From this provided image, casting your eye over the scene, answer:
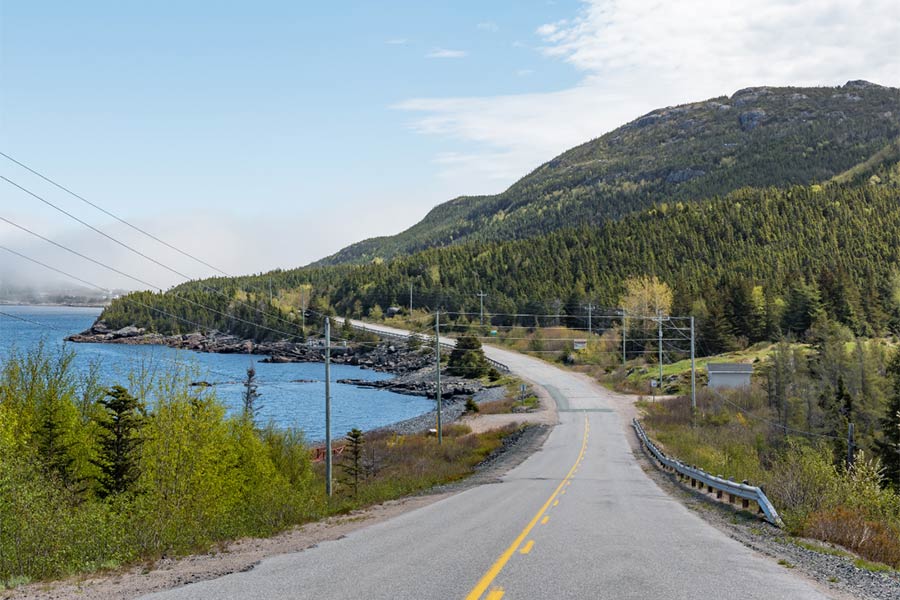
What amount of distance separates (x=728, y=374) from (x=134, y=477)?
68710mm

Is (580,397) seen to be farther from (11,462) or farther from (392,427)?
(11,462)

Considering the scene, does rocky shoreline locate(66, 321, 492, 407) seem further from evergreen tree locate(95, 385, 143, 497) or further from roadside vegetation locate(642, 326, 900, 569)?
evergreen tree locate(95, 385, 143, 497)

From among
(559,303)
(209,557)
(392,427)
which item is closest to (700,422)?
(392,427)

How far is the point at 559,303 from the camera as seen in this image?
15538 centimetres

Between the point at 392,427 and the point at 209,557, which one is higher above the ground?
the point at 209,557

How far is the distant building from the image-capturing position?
79.9 m

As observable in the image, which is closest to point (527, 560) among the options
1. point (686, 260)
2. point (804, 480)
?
point (804, 480)

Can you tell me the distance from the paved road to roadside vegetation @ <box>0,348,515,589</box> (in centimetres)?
348

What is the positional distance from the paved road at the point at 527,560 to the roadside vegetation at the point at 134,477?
3.48 m

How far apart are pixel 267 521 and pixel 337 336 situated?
156 meters

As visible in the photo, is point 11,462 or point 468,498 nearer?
point 11,462

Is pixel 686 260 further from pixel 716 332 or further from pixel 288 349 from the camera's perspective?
pixel 288 349

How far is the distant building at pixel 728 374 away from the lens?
79.9 m

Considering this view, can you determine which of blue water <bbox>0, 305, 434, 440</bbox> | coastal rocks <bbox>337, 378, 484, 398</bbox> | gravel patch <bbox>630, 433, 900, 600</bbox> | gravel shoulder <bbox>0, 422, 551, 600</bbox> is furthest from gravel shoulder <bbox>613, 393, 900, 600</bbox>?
coastal rocks <bbox>337, 378, 484, 398</bbox>
